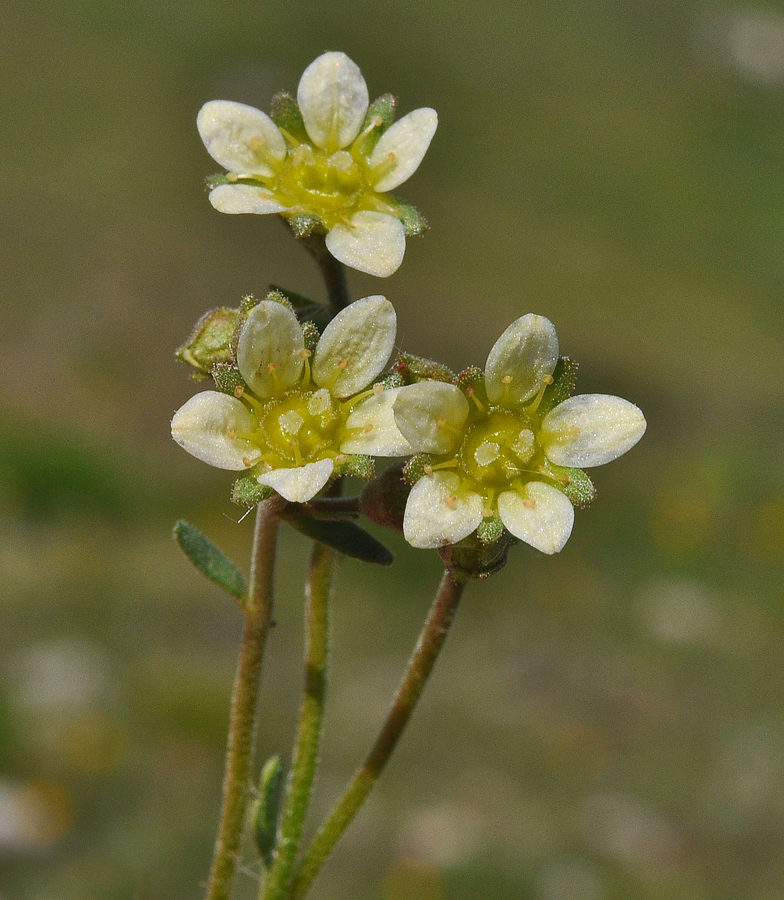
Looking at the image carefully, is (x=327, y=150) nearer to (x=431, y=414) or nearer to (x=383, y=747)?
(x=431, y=414)

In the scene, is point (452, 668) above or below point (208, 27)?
below

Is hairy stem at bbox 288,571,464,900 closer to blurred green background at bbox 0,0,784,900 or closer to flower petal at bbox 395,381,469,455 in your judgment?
flower petal at bbox 395,381,469,455

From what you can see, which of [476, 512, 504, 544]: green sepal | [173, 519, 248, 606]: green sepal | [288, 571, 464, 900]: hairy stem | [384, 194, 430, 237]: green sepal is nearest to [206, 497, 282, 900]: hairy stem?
[173, 519, 248, 606]: green sepal

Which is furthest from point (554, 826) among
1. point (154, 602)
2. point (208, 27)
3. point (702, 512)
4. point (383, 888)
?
point (208, 27)

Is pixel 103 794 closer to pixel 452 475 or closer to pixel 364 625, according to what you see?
pixel 364 625

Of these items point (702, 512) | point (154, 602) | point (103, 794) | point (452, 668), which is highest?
point (702, 512)

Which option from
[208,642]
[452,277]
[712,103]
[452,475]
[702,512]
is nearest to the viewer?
[452,475]
